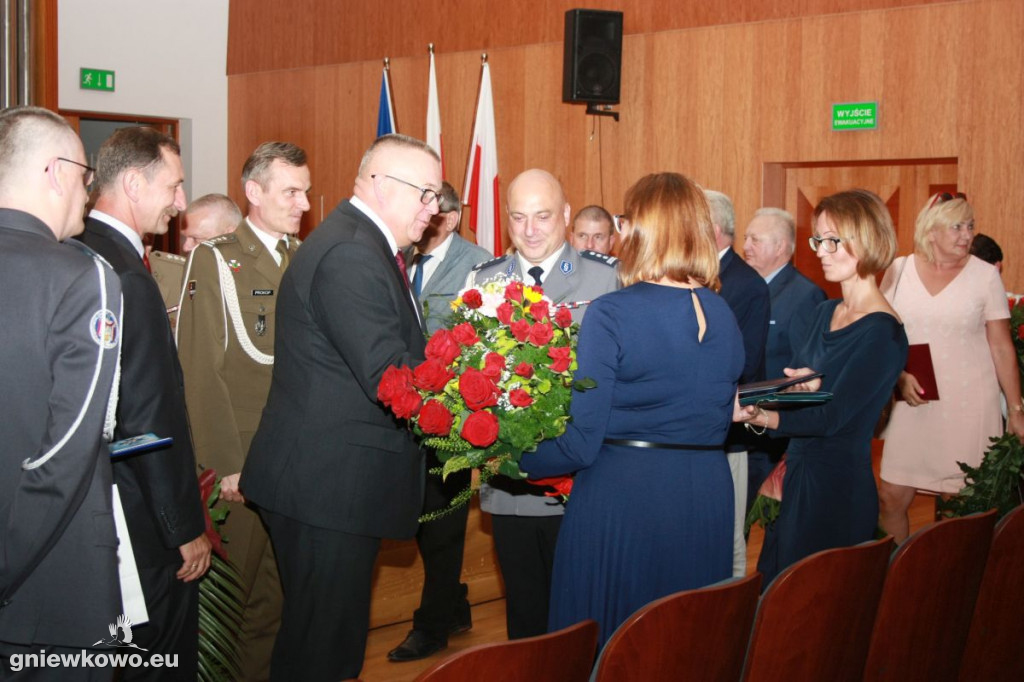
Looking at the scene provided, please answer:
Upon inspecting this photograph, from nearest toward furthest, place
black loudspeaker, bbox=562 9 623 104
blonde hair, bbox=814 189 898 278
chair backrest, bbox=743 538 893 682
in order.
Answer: chair backrest, bbox=743 538 893 682 < blonde hair, bbox=814 189 898 278 < black loudspeaker, bbox=562 9 623 104

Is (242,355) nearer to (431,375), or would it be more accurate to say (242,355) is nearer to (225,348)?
(225,348)

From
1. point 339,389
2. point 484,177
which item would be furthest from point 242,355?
point 484,177

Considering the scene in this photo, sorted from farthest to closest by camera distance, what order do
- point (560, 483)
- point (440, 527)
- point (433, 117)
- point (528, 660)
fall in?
point (433, 117) → point (440, 527) → point (560, 483) → point (528, 660)

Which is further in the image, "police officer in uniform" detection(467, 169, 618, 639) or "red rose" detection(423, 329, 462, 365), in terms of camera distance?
"police officer in uniform" detection(467, 169, 618, 639)

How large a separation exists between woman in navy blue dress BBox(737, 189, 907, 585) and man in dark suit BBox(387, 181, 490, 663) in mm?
1263

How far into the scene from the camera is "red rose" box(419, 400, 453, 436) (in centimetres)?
231

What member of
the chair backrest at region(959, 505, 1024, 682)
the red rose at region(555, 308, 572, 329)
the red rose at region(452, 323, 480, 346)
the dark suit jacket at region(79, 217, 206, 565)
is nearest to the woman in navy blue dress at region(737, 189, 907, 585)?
the chair backrest at region(959, 505, 1024, 682)

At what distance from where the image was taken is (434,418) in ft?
7.59

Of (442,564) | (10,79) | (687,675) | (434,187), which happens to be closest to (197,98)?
(10,79)

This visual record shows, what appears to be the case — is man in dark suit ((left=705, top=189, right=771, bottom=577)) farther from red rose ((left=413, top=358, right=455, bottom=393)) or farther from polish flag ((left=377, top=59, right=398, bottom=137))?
polish flag ((left=377, top=59, right=398, bottom=137))

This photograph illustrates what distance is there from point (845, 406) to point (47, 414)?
81.0 inches

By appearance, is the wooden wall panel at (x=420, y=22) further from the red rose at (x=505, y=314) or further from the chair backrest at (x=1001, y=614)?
the red rose at (x=505, y=314)

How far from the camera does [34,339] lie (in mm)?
1898

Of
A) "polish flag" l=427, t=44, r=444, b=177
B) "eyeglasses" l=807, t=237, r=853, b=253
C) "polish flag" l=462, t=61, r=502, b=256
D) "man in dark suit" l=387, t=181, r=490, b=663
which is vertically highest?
"polish flag" l=427, t=44, r=444, b=177
